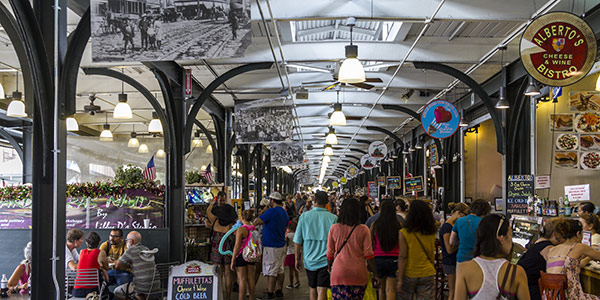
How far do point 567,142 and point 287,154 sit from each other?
11.4 metres

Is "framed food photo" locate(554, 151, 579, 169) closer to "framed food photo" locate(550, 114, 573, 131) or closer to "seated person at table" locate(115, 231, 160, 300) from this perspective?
"framed food photo" locate(550, 114, 573, 131)

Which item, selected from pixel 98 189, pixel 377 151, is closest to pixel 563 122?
pixel 98 189

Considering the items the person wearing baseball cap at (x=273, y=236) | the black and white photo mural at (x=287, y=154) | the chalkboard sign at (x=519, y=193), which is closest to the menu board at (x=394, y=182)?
the black and white photo mural at (x=287, y=154)

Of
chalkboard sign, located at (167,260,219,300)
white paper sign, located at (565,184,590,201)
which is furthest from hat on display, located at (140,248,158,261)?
white paper sign, located at (565,184,590,201)

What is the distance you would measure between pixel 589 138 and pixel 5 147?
58.4 ft

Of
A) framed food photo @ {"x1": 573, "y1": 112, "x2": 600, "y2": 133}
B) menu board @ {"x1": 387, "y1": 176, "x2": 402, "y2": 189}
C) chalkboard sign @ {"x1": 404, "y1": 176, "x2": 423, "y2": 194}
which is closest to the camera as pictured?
framed food photo @ {"x1": 573, "y1": 112, "x2": 600, "y2": 133}

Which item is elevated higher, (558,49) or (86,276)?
(558,49)

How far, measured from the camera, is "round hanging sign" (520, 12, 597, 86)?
6645 millimetres

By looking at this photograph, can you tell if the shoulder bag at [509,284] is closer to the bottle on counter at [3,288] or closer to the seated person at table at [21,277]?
the seated person at table at [21,277]

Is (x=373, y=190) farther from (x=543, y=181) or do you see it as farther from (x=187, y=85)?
(x=187, y=85)

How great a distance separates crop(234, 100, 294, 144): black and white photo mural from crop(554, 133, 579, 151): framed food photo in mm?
5508

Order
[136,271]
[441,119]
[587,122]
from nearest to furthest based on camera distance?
[136,271]
[587,122]
[441,119]

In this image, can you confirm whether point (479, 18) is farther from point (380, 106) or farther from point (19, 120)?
point (19, 120)

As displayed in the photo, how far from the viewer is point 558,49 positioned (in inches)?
264
